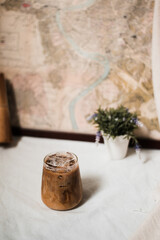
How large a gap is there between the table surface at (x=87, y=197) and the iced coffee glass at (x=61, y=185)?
1.0 inches

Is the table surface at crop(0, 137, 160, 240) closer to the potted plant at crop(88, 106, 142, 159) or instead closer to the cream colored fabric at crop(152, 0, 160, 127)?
the potted plant at crop(88, 106, 142, 159)

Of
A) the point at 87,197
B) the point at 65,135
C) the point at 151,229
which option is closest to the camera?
the point at 151,229

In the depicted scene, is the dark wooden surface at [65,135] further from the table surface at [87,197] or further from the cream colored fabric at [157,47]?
the cream colored fabric at [157,47]

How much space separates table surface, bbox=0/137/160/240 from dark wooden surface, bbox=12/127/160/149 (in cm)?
3

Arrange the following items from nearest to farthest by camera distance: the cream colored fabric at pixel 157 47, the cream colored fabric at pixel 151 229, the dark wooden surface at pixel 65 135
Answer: the cream colored fabric at pixel 151 229, the cream colored fabric at pixel 157 47, the dark wooden surface at pixel 65 135

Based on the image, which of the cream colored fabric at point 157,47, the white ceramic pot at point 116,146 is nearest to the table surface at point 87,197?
the white ceramic pot at point 116,146

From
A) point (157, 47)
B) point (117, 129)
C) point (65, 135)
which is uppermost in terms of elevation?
point (157, 47)

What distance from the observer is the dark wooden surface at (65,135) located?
0.87 metres

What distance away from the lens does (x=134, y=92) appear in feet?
2.79

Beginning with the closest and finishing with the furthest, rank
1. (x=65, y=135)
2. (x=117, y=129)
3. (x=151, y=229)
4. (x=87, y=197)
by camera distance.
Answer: (x=151, y=229)
(x=87, y=197)
(x=117, y=129)
(x=65, y=135)

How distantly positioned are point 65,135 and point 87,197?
367 mm

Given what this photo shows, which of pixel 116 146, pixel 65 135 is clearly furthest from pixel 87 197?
pixel 65 135

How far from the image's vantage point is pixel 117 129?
2.52ft

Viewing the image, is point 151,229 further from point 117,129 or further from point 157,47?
point 157,47
